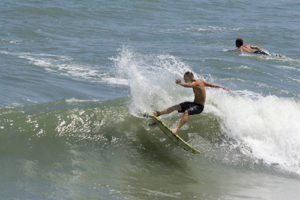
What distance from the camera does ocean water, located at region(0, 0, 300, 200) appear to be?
852cm

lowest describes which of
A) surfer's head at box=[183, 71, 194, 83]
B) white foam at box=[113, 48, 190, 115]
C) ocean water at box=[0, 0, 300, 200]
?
ocean water at box=[0, 0, 300, 200]

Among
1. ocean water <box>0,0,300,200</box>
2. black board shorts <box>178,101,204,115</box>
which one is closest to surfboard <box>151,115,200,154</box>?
ocean water <box>0,0,300,200</box>

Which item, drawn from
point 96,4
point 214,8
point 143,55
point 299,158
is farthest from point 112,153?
point 214,8

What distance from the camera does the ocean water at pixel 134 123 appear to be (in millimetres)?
8523

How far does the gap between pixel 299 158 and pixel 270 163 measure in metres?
0.81

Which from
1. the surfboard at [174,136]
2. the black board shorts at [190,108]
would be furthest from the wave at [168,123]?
the black board shorts at [190,108]

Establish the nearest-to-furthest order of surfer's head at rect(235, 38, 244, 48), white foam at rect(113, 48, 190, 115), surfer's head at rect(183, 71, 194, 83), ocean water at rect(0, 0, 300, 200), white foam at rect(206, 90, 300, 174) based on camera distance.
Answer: ocean water at rect(0, 0, 300, 200) < surfer's head at rect(183, 71, 194, 83) < white foam at rect(206, 90, 300, 174) < white foam at rect(113, 48, 190, 115) < surfer's head at rect(235, 38, 244, 48)

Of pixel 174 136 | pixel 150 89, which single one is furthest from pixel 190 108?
pixel 150 89

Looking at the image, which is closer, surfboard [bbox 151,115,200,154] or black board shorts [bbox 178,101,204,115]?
surfboard [bbox 151,115,200,154]

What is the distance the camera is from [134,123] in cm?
1098

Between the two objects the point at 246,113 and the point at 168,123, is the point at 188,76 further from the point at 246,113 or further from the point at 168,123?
the point at 246,113

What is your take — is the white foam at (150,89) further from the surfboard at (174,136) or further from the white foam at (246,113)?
the surfboard at (174,136)

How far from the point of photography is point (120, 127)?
10.9 meters

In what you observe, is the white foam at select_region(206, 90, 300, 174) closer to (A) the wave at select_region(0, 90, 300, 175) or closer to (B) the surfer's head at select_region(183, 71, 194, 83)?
(A) the wave at select_region(0, 90, 300, 175)
